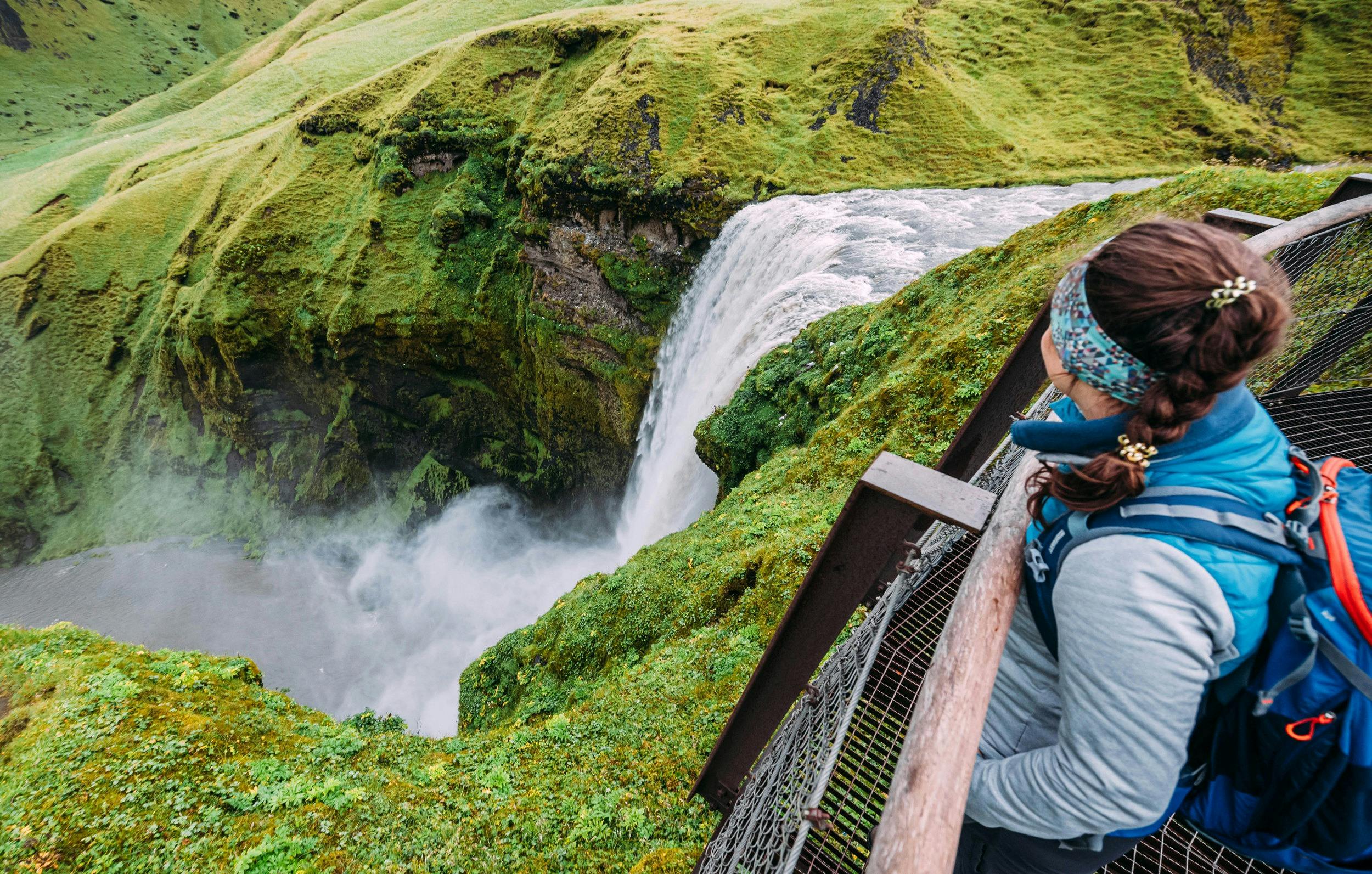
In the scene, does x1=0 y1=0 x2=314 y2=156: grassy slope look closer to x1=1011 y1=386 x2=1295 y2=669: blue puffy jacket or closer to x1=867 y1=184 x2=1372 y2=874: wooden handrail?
x1=867 y1=184 x2=1372 y2=874: wooden handrail

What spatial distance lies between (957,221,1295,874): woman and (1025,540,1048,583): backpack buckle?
0.11 m

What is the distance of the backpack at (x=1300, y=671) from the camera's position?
1112mm

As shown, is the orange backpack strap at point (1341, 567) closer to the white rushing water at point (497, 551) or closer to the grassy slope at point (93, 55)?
the white rushing water at point (497, 551)

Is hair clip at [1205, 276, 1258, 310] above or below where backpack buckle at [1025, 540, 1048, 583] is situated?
above

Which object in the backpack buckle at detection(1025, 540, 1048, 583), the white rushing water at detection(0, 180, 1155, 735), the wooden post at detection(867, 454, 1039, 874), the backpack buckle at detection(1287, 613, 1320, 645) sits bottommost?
the white rushing water at detection(0, 180, 1155, 735)

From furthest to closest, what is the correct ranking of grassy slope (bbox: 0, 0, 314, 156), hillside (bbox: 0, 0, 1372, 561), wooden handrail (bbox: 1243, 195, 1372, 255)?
grassy slope (bbox: 0, 0, 314, 156), hillside (bbox: 0, 0, 1372, 561), wooden handrail (bbox: 1243, 195, 1372, 255)

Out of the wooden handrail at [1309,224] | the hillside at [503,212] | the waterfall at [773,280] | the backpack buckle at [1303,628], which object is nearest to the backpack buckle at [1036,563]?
the backpack buckle at [1303,628]

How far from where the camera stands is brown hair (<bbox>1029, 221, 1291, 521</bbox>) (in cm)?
118

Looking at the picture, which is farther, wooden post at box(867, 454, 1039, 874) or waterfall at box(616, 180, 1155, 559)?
waterfall at box(616, 180, 1155, 559)

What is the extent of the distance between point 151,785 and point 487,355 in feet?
73.4

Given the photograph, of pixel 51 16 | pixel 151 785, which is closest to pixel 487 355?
pixel 151 785

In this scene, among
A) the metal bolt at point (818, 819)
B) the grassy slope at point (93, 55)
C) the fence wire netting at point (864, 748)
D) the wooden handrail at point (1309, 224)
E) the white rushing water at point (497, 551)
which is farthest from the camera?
the grassy slope at point (93, 55)

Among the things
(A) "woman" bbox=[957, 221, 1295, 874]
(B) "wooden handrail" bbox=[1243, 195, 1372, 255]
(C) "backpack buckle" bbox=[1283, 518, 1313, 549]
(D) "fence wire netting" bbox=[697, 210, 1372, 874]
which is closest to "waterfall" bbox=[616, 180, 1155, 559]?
(B) "wooden handrail" bbox=[1243, 195, 1372, 255]

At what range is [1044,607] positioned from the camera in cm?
143
